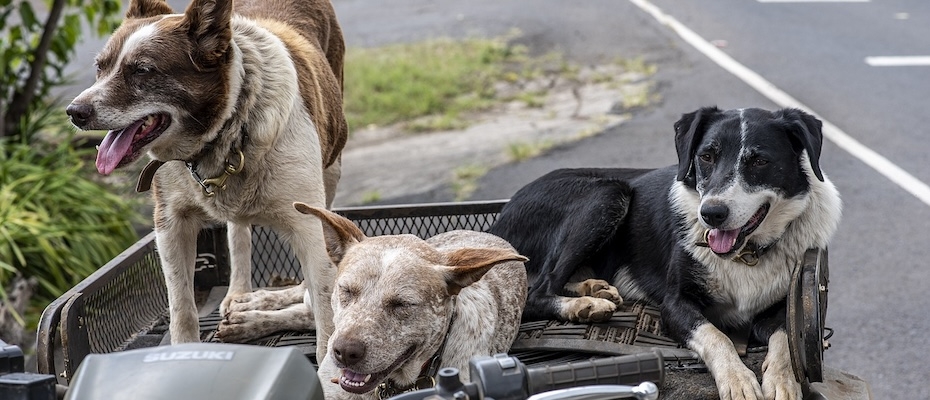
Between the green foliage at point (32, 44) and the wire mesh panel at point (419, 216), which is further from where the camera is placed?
the green foliage at point (32, 44)

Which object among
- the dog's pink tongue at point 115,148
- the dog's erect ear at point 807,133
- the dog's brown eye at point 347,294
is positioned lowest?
the dog's brown eye at point 347,294

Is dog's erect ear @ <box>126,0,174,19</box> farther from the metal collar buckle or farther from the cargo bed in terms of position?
the cargo bed

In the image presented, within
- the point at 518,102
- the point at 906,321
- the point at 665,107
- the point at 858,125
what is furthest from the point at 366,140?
the point at 906,321

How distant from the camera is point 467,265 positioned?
265 centimetres

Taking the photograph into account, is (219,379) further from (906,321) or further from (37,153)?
(37,153)

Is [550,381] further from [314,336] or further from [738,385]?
[314,336]

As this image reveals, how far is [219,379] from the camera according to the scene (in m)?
1.63

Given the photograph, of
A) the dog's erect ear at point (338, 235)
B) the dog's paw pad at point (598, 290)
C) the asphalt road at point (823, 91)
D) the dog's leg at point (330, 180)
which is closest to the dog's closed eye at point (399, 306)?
the dog's erect ear at point (338, 235)

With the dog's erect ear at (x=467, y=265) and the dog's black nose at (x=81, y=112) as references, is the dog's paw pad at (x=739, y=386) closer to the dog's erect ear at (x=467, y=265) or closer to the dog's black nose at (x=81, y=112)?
the dog's erect ear at (x=467, y=265)

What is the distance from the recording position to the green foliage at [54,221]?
18.4ft

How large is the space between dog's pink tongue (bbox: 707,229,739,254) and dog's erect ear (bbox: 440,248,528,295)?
887 mm

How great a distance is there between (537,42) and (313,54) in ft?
25.6

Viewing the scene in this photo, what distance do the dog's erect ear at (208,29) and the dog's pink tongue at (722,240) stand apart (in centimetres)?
163

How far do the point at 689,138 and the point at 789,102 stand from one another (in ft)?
19.2
